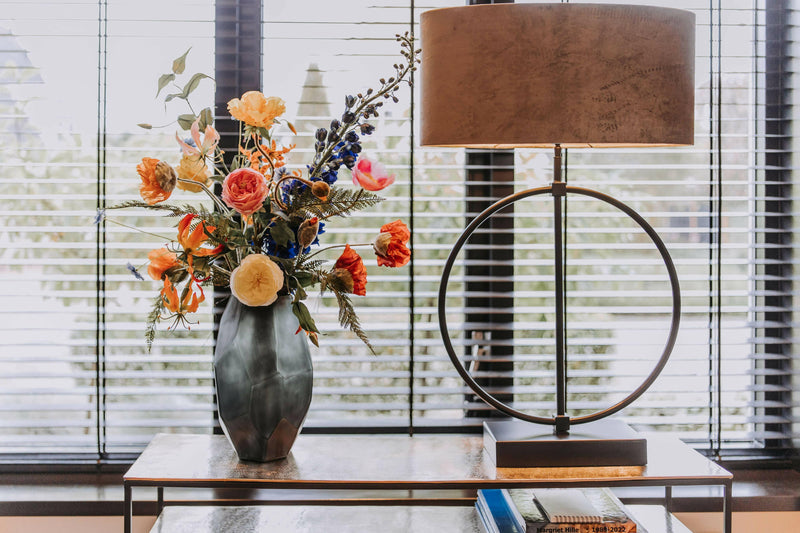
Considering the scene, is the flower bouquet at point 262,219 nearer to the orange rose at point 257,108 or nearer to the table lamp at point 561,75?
the orange rose at point 257,108

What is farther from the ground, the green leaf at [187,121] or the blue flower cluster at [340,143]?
the green leaf at [187,121]

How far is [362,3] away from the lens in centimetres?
183

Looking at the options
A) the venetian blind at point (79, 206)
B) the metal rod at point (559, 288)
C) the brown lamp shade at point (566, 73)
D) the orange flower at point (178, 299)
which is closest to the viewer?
the brown lamp shade at point (566, 73)

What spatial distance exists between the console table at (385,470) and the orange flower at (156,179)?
0.49 meters

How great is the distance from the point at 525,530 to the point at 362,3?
1253 millimetres

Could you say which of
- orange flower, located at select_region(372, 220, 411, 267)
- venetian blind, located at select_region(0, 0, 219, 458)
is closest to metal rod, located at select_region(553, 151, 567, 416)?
orange flower, located at select_region(372, 220, 411, 267)

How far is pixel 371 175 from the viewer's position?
1.31 meters

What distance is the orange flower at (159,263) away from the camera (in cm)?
132

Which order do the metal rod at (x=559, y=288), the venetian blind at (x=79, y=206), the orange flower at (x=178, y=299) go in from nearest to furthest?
the orange flower at (x=178, y=299), the metal rod at (x=559, y=288), the venetian blind at (x=79, y=206)

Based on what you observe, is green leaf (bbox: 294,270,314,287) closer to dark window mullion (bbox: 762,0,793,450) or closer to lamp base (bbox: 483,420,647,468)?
lamp base (bbox: 483,420,647,468)

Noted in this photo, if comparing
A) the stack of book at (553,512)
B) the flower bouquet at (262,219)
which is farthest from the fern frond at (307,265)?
the stack of book at (553,512)

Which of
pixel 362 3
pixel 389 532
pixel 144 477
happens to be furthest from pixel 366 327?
pixel 362 3

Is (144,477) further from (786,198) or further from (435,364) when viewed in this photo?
(786,198)

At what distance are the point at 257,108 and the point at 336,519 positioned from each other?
841 mm
